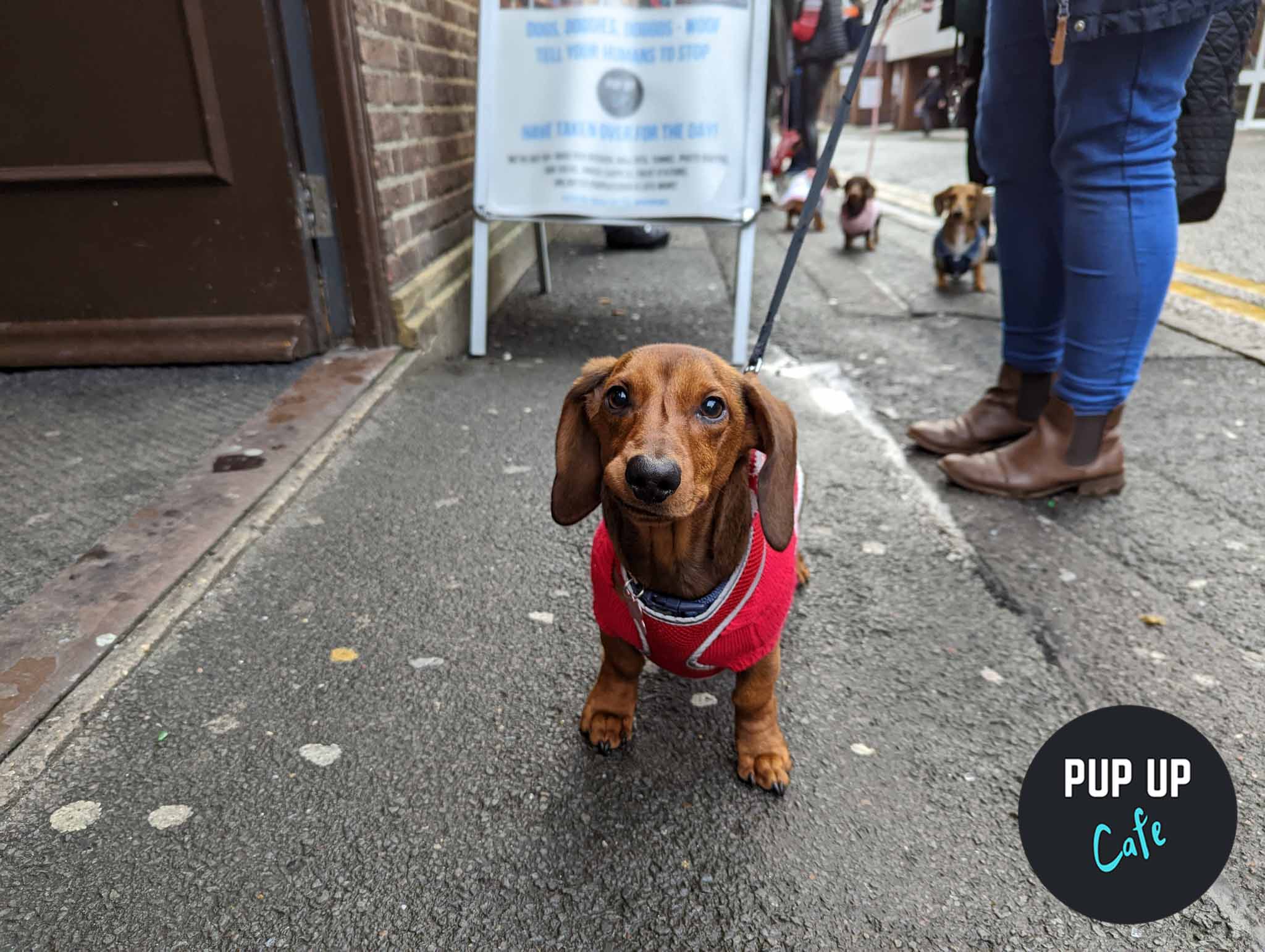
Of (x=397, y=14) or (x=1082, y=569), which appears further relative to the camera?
(x=397, y=14)

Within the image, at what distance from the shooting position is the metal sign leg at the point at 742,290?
361cm

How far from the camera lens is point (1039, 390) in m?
2.69

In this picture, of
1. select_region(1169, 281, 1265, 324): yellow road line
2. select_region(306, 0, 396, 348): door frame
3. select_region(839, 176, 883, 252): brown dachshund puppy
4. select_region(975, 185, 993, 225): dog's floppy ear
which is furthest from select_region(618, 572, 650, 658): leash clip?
select_region(839, 176, 883, 252): brown dachshund puppy

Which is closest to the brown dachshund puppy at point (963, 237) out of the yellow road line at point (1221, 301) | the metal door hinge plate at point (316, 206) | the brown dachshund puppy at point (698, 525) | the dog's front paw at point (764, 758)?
the yellow road line at point (1221, 301)

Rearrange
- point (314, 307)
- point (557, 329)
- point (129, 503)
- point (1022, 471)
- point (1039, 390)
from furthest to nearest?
point (557, 329), point (314, 307), point (1039, 390), point (1022, 471), point (129, 503)

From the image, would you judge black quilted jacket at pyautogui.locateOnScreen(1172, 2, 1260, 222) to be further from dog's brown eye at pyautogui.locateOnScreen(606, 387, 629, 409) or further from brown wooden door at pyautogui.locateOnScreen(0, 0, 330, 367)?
brown wooden door at pyautogui.locateOnScreen(0, 0, 330, 367)

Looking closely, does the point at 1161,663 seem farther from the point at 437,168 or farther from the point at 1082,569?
the point at 437,168

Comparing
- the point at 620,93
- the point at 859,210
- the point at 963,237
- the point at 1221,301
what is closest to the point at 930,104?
the point at 859,210

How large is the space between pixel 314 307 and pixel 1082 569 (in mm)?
2716

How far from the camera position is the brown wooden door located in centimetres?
284

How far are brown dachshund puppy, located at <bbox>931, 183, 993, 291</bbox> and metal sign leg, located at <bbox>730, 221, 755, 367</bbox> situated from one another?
1722 mm

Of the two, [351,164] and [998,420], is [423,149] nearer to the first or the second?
[351,164]

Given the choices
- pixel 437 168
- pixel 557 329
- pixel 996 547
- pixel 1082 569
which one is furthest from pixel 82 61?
pixel 1082 569

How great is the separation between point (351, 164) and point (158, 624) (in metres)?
1.90
